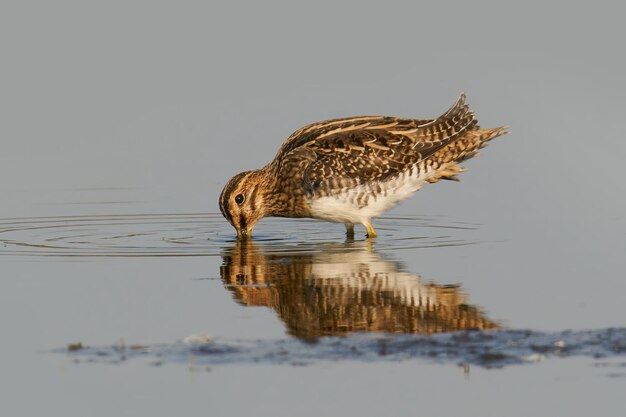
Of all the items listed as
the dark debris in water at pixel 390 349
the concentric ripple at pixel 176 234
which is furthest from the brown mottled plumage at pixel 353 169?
→ the dark debris in water at pixel 390 349

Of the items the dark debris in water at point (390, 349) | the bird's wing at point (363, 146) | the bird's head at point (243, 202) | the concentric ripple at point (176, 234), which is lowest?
the dark debris in water at point (390, 349)

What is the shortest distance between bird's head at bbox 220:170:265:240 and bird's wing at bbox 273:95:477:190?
500 mm

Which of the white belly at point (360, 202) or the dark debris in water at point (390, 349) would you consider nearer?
the dark debris in water at point (390, 349)

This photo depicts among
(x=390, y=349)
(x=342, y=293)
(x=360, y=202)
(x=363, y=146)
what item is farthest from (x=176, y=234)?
(x=390, y=349)

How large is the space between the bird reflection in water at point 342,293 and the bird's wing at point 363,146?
1745 millimetres

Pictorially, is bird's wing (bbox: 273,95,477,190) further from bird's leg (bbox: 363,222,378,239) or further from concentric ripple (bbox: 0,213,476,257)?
concentric ripple (bbox: 0,213,476,257)

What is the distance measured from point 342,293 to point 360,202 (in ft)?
17.5

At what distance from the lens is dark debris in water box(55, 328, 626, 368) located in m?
11.0

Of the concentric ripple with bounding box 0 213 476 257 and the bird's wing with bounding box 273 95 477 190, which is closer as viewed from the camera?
the concentric ripple with bounding box 0 213 476 257

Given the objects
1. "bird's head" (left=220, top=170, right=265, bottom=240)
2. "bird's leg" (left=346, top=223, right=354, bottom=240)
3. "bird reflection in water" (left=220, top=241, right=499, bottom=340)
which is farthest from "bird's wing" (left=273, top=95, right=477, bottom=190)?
"bird reflection in water" (left=220, top=241, right=499, bottom=340)

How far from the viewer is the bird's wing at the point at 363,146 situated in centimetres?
1912

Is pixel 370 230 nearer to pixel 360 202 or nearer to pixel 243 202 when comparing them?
pixel 360 202

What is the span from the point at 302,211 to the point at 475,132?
291cm

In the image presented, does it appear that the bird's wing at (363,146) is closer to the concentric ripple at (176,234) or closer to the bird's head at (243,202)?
the bird's head at (243,202)
